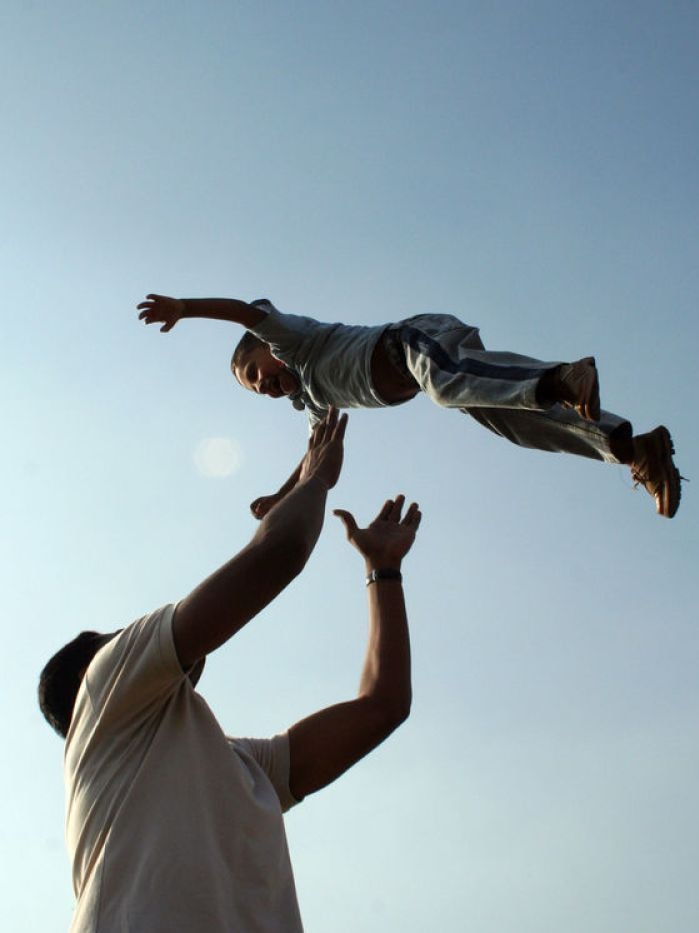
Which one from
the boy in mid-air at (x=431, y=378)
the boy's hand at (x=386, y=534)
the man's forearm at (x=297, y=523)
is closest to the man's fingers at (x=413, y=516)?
the boy's hand at (x=386, y=534)

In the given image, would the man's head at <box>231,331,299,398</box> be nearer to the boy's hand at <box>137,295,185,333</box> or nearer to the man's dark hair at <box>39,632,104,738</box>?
the boy's hand at <box>137,295,185,333</box>

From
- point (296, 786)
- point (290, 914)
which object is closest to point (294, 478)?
point (296, 786)

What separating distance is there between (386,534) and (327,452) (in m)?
0.68

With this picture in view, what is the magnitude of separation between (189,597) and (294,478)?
86.7 inches

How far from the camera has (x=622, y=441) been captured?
446 cm

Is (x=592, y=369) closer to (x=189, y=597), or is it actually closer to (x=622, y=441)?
(x=622, y=441)

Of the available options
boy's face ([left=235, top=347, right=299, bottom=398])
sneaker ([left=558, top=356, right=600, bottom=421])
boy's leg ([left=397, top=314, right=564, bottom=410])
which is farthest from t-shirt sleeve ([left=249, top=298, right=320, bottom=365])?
sneaker ([left=558, top=356, right=600, bottom=421])

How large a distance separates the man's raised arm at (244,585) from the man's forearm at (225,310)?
2.65 metres

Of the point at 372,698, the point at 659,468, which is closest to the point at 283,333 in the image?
the point at 659,468

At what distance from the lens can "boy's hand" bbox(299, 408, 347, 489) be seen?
3.21 metres

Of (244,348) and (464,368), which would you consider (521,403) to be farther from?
(244,348)

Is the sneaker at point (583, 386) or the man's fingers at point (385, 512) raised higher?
the sneaker at point (583, 386)

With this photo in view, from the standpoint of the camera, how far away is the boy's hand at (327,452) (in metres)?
3.21

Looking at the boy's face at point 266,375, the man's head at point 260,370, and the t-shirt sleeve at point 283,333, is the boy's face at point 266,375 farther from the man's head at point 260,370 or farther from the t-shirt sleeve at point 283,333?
the t-shirt sleeve at point 283,333
